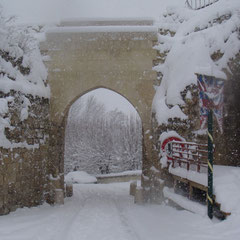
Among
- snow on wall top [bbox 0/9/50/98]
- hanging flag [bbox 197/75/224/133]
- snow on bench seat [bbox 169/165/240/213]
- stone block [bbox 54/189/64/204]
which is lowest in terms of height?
stone block [bbox 54/189/64/204]

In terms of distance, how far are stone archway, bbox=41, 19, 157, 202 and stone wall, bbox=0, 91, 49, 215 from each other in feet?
2.32

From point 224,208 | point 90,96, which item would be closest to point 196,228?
point 224,208

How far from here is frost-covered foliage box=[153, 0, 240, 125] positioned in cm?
1011

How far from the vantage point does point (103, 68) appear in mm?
12180

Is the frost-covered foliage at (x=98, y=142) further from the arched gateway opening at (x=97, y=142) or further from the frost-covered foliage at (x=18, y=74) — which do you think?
the frost-covered foliage at (x=18, y=74)

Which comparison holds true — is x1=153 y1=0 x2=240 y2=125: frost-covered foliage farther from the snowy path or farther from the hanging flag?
the snowy path

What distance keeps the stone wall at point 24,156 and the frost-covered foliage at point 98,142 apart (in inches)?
726

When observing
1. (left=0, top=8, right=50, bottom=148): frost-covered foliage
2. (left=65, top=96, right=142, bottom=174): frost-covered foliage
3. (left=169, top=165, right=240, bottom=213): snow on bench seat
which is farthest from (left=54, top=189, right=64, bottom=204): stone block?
(left=65, top=96, right=142, bottom=174): frost-covered foliage

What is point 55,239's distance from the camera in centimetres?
658

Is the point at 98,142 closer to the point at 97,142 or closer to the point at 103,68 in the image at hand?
the point at 97,142

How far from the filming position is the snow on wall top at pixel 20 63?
9.54 meters

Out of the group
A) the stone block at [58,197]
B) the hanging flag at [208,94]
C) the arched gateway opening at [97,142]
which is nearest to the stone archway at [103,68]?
the stone block at [58,197]

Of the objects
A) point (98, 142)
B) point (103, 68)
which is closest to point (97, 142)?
point (98, 142)

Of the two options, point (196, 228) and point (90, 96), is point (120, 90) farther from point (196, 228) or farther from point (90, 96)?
point (90, 96)
